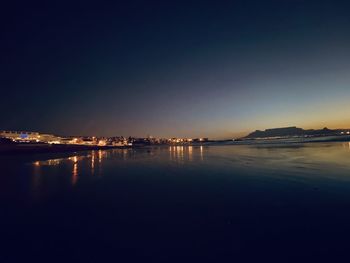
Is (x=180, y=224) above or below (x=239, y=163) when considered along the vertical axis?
below

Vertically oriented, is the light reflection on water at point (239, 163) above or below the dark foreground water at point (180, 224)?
above

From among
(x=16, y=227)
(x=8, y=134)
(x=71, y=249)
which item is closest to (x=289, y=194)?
(x=71, y=249)

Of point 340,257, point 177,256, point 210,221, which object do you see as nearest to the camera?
point 340,257

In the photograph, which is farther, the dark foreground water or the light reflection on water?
the light reflection on water

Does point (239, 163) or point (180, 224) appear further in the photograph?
point (239, 163)

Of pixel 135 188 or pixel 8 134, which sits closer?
pixel 135 188

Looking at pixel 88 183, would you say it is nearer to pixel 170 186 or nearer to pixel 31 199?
pixel 31 199

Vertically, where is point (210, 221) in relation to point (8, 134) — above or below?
below

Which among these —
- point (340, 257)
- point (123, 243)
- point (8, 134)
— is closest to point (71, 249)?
point (123, 243)

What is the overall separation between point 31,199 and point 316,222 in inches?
556

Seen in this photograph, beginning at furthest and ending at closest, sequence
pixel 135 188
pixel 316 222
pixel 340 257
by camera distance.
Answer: pixel 135 188 < pixel 316 222 < pixel 340 257

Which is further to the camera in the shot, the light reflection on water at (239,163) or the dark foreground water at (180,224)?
the light reflection on water at (239,163)

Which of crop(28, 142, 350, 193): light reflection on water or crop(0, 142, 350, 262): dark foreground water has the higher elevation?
crop(28, 142, 350, 193): light reflection on water

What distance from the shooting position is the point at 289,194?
11516 mm
